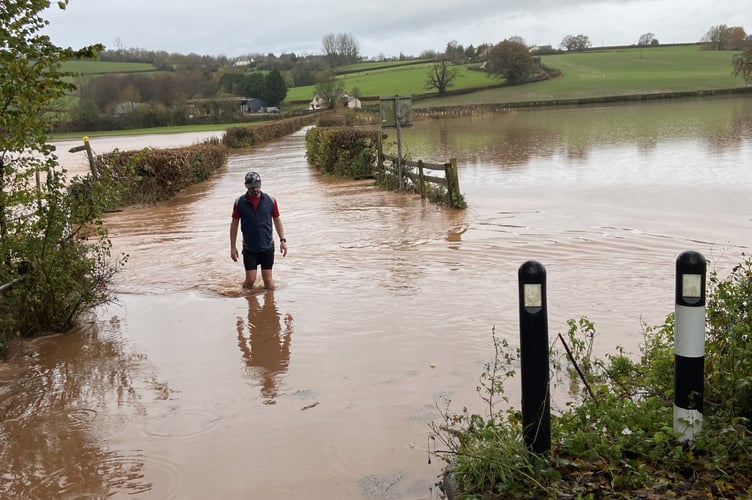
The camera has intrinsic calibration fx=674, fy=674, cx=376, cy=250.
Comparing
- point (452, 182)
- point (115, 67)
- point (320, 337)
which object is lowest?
point (320, 337)

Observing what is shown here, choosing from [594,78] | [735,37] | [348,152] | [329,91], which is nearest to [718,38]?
[735,37]

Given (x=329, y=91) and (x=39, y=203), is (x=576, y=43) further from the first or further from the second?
(x=39, y=203)

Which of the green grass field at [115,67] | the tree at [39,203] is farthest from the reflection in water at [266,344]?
the green grass field at [115,67]

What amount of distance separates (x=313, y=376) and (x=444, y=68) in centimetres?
9723

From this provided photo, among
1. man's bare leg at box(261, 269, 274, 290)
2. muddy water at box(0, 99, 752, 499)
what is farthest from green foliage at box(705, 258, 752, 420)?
man's bare leg at box(261, 269, 274, 290)

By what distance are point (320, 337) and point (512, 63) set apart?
325ft

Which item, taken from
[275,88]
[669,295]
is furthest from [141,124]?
[669,295]

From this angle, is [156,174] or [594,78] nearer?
[156,174]

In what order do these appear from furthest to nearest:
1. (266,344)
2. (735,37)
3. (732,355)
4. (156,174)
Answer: (735,37) → (156,174) → (266,344) → (732,355)

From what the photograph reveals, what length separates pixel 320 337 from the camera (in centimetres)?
784

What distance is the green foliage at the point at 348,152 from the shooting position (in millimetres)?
23156

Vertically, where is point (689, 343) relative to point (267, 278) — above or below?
above

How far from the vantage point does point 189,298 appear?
32.8 ft

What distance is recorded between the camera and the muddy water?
16.3 ft
